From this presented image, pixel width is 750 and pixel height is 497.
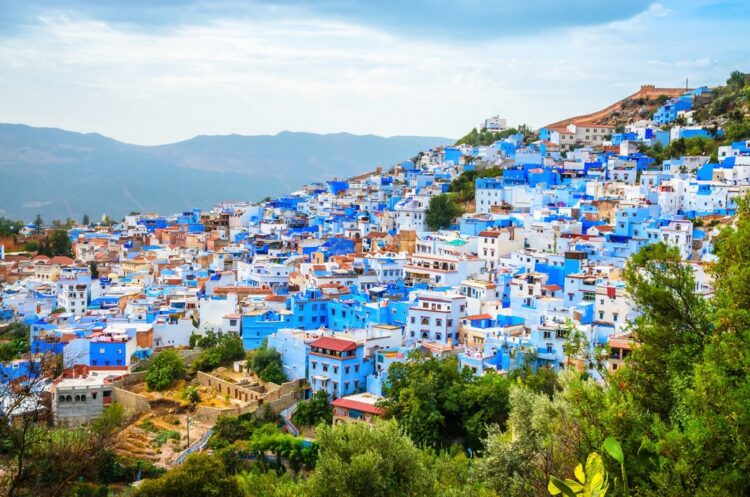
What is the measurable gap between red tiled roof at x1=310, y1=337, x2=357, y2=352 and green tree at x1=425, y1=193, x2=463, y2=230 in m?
13.6

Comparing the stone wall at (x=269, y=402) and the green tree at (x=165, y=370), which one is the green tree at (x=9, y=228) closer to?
the green tree at (x=165, y=370)

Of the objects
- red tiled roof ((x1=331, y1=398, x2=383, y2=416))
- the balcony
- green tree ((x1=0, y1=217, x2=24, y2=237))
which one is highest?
green tree ((x1=0, y1=217, x2=24, y2=237))

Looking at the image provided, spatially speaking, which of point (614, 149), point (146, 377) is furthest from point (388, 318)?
point (614, 149)

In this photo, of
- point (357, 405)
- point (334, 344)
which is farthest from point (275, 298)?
point (357, 405)

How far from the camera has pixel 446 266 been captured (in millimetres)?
24016

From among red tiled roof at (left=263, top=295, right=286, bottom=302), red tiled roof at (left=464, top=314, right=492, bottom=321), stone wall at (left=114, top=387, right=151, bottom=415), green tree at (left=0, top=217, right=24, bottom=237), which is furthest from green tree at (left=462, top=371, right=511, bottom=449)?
green tree at (left=0, top=217, right=24, bottom=237)

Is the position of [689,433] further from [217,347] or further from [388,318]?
[217,347]

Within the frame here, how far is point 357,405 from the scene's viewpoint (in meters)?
16.7

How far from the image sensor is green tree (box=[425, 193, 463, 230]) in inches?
1239

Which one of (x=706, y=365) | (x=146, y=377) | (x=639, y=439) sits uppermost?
(x=706, y=365)

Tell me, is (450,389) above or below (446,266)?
below

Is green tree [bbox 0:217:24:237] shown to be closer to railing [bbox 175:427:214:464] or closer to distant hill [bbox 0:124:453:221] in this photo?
railing [bbox 175:427:214:464]

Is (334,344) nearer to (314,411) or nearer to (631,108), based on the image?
(314,411)

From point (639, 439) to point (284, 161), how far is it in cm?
15051
